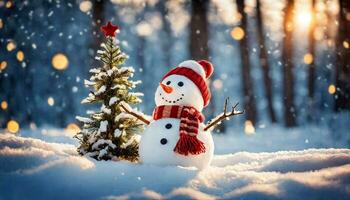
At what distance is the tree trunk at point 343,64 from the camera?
1376cm

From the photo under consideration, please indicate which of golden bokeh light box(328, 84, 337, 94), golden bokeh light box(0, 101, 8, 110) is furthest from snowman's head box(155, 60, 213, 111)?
golden bokeh light box(0, 101, 8, 110)

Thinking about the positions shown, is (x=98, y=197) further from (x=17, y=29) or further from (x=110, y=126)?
(x=17, y=29)

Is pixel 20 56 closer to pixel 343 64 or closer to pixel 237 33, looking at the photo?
pixel 237 33

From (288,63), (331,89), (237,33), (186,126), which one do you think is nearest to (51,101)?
(237,33)

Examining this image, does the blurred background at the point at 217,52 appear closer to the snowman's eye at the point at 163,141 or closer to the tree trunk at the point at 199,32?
the tree trunk at the point at 199,32

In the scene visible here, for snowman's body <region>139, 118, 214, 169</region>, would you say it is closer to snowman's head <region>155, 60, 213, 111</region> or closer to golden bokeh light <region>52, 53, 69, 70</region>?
snowman's head <region>155, 60, 213, 111</region>

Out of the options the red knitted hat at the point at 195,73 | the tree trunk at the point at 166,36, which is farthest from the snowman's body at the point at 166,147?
the tree trunk at the point at 166,36

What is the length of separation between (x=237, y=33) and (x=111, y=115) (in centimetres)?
884

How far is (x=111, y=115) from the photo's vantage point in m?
5.91

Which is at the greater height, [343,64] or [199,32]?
[199,32]

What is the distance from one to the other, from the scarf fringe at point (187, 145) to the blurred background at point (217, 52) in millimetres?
7527

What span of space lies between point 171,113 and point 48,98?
1140cm

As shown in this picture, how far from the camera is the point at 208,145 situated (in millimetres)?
5555

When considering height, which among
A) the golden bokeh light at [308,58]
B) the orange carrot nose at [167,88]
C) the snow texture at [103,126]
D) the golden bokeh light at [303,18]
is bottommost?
the snow texture at [103,126]
